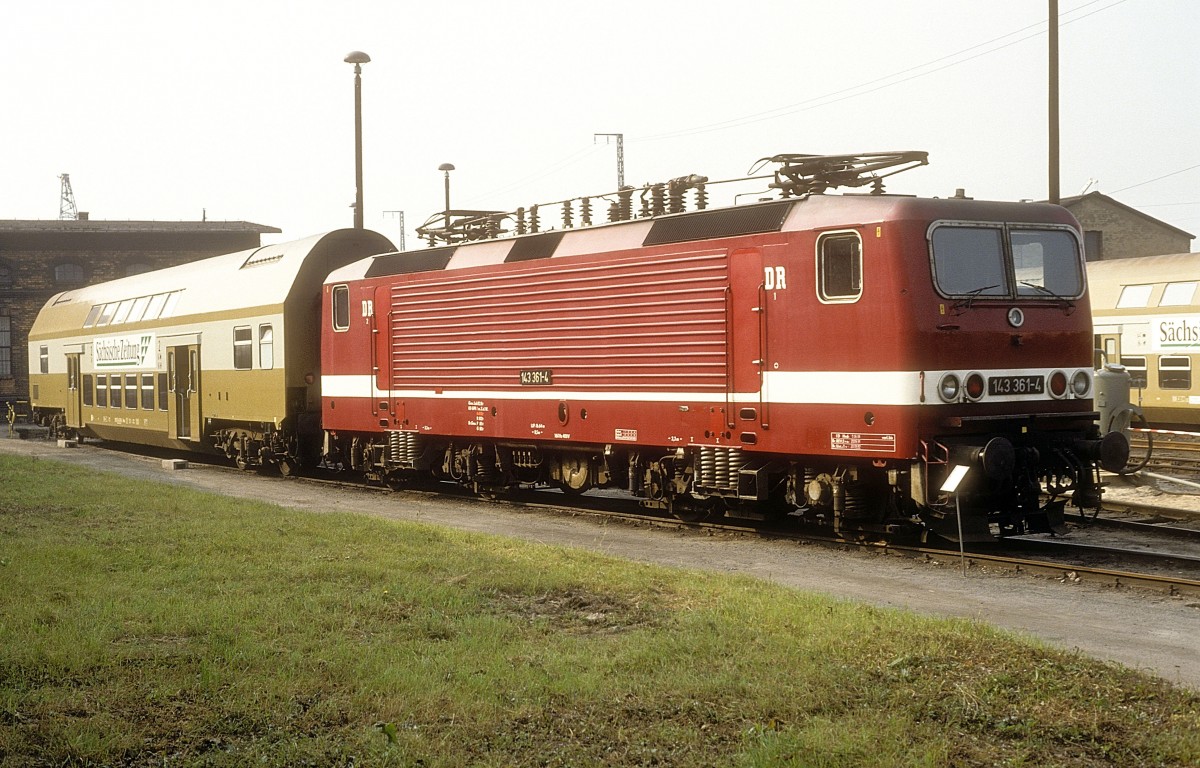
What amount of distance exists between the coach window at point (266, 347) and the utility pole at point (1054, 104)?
46.2 ft

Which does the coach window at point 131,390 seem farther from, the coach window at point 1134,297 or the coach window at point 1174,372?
the coach window at point 1174,372

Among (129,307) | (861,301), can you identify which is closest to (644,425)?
(861,301)

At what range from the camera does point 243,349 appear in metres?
22.2

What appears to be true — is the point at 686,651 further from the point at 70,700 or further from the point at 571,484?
the point at 571,484

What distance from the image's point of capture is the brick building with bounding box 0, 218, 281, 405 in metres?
50.8

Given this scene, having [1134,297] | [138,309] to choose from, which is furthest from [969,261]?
[138,309]

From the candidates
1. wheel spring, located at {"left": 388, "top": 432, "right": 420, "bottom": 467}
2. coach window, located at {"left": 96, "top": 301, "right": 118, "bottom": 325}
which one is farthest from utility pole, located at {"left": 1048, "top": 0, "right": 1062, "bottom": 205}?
coach window, located at {"left": 96, "top": 301, "right": 118, "bottom": 325}

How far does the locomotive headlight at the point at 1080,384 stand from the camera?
491 inches

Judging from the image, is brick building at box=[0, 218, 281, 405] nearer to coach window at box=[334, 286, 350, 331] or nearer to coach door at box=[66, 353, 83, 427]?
coach door at box=[66, 353, 83, 427]

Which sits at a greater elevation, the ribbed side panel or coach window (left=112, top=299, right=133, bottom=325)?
coach window (left=112, top=299, right=133, bottom=325)

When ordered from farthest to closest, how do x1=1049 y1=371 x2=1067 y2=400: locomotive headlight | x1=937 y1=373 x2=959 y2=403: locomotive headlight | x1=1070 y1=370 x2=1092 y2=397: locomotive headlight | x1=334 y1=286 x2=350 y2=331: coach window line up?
x1=334 y1=286 x2=350 y2=331: coach window, x1=1070 y1=370 x2=1092 y2=397: locomotive headlight, x1=1049 y1=371 x2=1067 y2=400: locomotive headlight, x1=937 y1=373 x2=959 y2=403: locomotive headlight

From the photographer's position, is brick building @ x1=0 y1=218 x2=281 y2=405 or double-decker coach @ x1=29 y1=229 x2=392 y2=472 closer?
double-decker coach @ x1=29 y1=229 x2=392 y2=472

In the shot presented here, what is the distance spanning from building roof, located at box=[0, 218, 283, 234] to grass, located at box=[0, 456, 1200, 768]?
46193mm

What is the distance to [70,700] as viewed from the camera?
6.43 m
